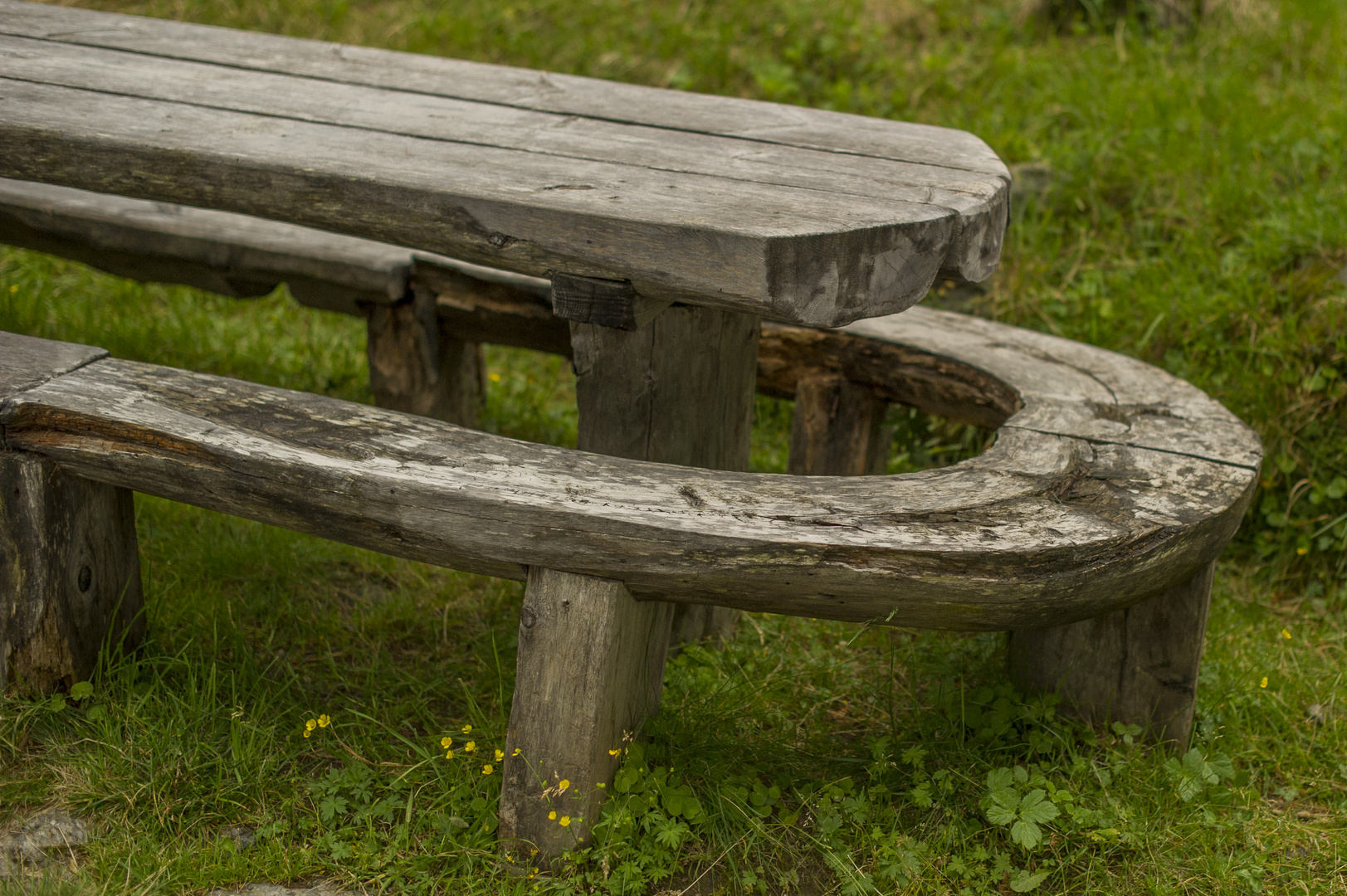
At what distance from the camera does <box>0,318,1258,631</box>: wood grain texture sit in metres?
1.80

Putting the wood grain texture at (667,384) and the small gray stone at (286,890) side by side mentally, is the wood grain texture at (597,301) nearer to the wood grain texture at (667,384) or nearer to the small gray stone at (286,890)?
the wood grain texture at (667,384)

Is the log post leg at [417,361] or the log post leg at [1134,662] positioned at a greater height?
the log post leg at [417,361]

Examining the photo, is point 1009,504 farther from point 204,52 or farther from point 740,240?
point 204,52

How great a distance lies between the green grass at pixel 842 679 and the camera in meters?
2.07

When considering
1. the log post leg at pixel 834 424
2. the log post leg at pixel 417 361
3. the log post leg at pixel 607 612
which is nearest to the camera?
the log post leg at pixel 607 612

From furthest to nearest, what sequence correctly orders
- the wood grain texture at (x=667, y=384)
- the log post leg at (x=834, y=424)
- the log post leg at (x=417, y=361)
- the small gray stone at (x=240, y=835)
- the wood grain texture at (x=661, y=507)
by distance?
the log post leg at (x=417, y=361) < the log post leg at (x=834, y=424) < the wood grain texture at (x=667, y=384) < the small gray stone at (x=240, y=835) < the wood grain texture at (x=661, y=507)

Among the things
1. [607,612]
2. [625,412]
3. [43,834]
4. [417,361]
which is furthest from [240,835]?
[417,361]

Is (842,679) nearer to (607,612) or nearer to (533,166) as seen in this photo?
(607,612)

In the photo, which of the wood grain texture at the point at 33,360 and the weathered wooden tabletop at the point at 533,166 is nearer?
the weathered wooden tabletop at the point at 533,166

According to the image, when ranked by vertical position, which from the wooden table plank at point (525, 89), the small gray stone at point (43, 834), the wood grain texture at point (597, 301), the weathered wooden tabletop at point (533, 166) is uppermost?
the wooden table plank at point (525, 89)

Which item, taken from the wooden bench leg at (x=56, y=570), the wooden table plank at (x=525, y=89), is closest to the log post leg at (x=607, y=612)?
the wooden table plank at (x=525, y=89)

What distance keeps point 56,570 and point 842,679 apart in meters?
1.71

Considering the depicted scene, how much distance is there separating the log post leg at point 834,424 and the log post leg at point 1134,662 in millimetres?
775

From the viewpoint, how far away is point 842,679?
2.63 m
